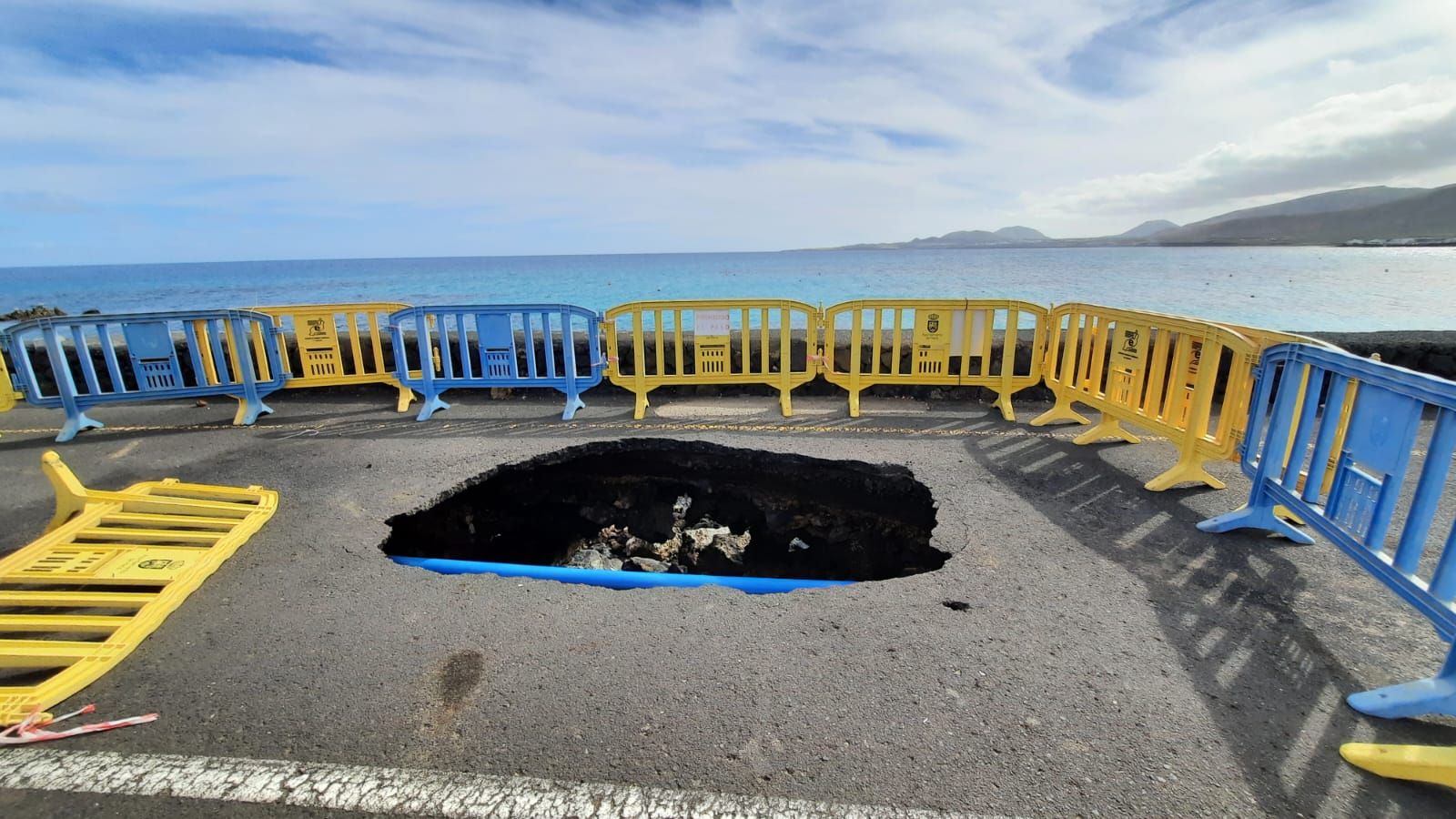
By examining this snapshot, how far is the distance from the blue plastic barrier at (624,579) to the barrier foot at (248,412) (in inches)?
195

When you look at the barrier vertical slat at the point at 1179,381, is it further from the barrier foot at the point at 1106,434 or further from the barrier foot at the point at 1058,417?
the barrier foot at the point at 1058,417

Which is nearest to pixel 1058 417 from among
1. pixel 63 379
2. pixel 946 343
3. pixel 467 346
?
pixel 946 343

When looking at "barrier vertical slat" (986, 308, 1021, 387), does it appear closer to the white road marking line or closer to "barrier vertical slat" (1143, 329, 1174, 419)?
"barrier vertical slat" (1143, 329, 1174, 419)

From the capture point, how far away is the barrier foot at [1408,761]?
2297 millimetres

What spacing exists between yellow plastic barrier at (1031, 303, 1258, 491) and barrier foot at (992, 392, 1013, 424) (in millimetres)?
303

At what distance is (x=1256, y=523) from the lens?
430cm

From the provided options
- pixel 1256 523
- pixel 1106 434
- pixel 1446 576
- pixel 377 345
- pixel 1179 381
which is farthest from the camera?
pixel 377 345

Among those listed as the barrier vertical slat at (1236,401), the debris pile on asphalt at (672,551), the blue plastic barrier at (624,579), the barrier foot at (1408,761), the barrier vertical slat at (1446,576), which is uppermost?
the barrier vertical slat at (1236,401)

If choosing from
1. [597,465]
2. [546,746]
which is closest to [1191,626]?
[546,746]

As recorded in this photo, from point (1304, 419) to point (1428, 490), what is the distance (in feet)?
3.57

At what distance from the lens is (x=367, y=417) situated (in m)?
7.80

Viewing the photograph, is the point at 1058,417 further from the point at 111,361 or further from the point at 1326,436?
the point at 111,361

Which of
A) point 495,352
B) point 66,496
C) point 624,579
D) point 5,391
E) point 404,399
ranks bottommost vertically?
point 624,579

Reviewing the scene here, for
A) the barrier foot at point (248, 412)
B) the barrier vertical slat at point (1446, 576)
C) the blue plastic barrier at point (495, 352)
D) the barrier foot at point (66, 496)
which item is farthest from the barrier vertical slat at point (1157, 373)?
the barrier foot at point (248, 412)
